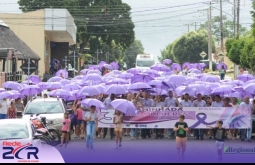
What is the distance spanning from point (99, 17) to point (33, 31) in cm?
2776

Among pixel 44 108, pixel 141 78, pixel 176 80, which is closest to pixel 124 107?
pixel 44 108

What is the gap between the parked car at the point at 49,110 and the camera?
26156mm

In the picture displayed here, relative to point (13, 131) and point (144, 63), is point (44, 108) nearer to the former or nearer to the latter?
point (13, 131)

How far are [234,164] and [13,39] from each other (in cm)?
4271

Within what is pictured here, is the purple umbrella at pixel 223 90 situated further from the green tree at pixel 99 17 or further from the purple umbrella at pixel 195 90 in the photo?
the green tree at pixel 99 17

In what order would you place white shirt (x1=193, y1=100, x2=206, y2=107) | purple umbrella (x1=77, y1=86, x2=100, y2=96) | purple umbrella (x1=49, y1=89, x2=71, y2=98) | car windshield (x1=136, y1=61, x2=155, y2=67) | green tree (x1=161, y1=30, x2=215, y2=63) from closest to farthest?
white shirt (x1=193, y1=100, x2=206, y2=107), purple umbrella (x1=77, y1=86, x2=100, y2=96), purple umbrella (x1=49, y1=89, x2=71, y2=98), car windshield (x1=136, y1=61, x2=155, y2=67), green tree (x1=161, y1=30, x2=215, y2=63)

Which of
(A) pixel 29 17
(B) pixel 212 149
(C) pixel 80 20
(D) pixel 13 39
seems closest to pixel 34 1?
(C) pixel 80 20


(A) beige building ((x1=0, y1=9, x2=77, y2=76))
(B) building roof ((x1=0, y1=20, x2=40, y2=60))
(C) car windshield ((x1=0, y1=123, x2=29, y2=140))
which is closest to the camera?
(C) car windshield ((x1=0, y1=123, x2=29, y2=140))

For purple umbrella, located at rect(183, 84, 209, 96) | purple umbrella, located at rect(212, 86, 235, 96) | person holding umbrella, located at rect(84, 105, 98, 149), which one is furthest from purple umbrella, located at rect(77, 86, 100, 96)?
person holding umbrella, located at rect(84, 105, 98, 149)

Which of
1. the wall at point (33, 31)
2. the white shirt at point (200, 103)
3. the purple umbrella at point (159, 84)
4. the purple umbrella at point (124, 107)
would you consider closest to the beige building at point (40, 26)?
the wall at point (33, 31)

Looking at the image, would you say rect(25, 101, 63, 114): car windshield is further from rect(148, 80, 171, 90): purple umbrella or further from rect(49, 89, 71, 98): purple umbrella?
rect(148, 80, 171, 90): purple umbrella

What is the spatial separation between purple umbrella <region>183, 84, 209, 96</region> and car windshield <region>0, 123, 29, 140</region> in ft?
38.5

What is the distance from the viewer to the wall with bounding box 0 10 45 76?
71.1 m

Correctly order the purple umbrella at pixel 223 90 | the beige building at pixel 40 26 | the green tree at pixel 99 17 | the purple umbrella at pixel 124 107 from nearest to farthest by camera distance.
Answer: the purple umbrella at pixel 124 107 → the purple umbrella at pixel 223 90 → the beige building at pixel 40 26 → the green tree at pixel 99 17
